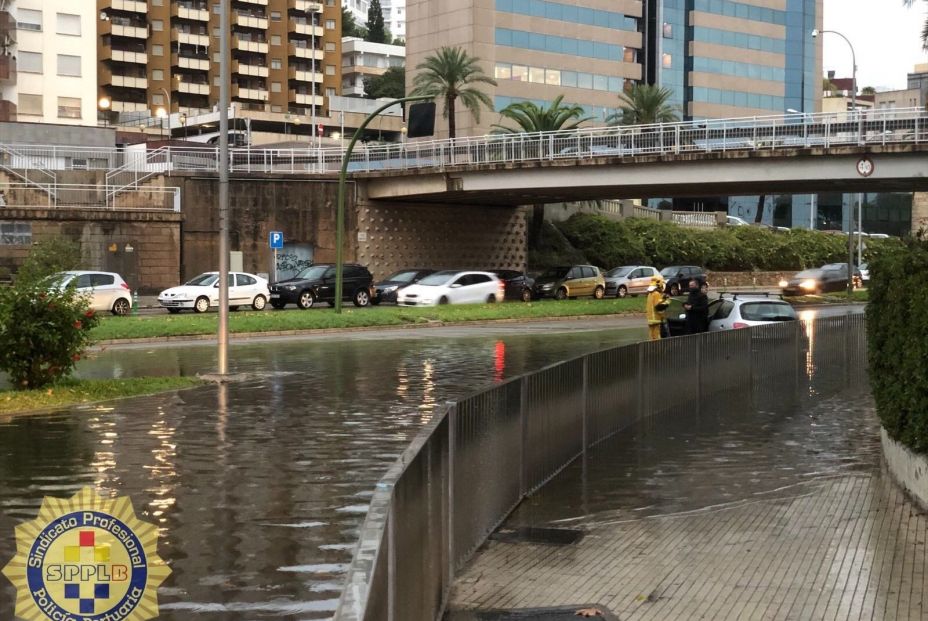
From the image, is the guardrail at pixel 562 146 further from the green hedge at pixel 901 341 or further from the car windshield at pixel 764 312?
the green hedge at pixel 901 341

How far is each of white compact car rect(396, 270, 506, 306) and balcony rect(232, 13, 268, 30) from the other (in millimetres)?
73729

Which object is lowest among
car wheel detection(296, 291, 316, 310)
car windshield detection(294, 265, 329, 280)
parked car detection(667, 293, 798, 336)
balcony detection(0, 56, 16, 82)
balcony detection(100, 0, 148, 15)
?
car wheel detection(296, 291, 316, 310)

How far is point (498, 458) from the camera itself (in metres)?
9.72

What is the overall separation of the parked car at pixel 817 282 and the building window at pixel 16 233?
33.2m

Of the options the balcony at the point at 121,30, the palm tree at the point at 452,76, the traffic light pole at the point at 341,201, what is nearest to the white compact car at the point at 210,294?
the traffic light pole at the point at 341,201

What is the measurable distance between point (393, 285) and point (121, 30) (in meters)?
68.6

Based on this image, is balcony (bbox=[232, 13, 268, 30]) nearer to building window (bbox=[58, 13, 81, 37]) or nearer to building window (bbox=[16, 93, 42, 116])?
building window (bbox=[58, 13, 81, 37])

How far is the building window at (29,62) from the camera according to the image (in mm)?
79188

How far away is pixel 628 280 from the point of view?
184 feet

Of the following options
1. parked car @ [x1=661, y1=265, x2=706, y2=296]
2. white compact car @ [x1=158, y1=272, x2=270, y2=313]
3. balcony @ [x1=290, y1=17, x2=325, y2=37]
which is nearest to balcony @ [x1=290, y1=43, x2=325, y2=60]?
balcony @ [x1=290, y1=17, x2=325, y2=37]

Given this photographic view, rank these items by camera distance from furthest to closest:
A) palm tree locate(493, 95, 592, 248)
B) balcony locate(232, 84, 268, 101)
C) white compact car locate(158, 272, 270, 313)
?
balcony locate(232, 84, 268, 101), palm tree locate(493, 95, 592, 248), white compact car locate(158, 272, 270, 313)

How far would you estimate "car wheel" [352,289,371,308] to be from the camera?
46406 mm

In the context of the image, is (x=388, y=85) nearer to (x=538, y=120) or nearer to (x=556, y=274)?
(x=538, y=120)

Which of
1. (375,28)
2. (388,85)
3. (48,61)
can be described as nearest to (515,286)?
(48,61)
